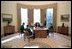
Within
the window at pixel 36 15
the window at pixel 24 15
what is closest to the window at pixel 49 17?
the window at pixel 36 15

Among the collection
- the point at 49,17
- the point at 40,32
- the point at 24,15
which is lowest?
the point at 40,32

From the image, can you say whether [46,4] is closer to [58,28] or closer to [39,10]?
[39,10]

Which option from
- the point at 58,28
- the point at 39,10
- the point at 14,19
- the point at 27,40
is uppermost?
the point at 39,10

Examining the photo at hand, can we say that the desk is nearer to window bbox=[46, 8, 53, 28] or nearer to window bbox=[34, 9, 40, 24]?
window bbox=[46, 8, 53, 28]

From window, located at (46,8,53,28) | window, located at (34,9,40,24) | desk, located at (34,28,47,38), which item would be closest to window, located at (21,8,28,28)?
window, located at (34,9,40,24)

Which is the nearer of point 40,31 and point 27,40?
point 27,40

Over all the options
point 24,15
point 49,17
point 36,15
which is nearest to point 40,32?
point 49,17

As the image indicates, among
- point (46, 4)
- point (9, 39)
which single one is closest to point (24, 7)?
point (46, 4)

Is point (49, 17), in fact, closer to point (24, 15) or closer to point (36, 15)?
point (36, 15)

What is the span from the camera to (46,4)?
21.8ft

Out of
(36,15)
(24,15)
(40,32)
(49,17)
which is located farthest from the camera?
(40,32)

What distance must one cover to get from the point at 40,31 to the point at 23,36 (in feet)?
4.88

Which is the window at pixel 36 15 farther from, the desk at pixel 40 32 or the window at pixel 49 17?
the desk at pixel 40 32

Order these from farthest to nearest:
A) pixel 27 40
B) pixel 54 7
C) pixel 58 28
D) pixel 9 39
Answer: pixel 54 7, pixel 58 28, pixel 27 40, pixel 9 39
